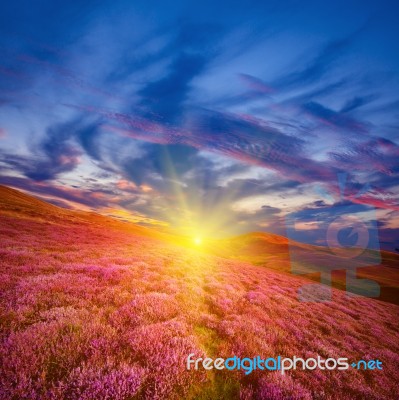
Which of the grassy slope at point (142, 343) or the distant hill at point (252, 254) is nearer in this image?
the grassy slope at point (142, 343)

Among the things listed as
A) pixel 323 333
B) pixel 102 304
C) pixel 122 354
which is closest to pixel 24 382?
pixel 122 354

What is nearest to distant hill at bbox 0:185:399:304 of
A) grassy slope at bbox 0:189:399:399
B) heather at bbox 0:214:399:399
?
grassy slope at bbox 0:189:399:399

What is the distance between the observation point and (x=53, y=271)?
31.1 ft

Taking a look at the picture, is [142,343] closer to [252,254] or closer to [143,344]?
[143,344]

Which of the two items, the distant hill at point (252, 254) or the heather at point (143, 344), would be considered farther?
the distant hill at point (252, 254)

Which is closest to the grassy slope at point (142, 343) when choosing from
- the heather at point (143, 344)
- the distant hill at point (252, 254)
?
the heather at point (143, 344)

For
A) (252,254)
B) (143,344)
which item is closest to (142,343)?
(143,344)

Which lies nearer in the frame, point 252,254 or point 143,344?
point 143,344

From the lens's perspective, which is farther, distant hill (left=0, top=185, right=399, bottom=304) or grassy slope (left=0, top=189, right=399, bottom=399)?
distant hill (left=0, top=185, right=399, bottom=304)

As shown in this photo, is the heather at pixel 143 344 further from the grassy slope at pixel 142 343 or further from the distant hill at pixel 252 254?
the distant hill at pixel 252 254

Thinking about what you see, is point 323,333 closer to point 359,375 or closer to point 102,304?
point 359,375

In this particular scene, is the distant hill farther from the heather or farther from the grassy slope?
the heather

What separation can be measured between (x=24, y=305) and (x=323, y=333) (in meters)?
11.7

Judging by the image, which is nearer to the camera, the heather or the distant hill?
the heather
